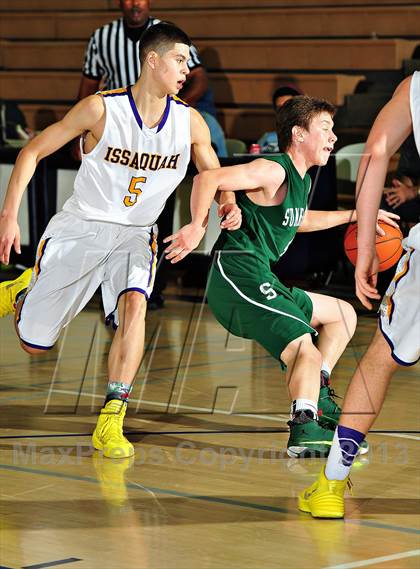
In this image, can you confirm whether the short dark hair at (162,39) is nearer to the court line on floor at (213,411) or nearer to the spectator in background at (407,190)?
the court line on floor at (213,411)

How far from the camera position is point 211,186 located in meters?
4.57

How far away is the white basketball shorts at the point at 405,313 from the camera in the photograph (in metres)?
3.45

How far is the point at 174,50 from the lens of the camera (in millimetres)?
4785

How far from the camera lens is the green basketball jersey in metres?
4.91

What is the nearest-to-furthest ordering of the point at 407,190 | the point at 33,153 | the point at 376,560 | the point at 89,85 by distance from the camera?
the point at 376,560, the point at 33,153, the point at 407,190, the point at 89,85

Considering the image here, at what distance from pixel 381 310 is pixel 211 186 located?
1222 millimetres

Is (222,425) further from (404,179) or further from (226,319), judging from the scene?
(404,179)

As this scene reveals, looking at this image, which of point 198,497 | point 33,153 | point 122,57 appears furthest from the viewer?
point 122,57

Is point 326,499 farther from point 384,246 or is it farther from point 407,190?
point 407,190

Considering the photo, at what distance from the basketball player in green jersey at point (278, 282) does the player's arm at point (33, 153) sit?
1.88 ft

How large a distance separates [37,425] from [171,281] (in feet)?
Result: 17.3

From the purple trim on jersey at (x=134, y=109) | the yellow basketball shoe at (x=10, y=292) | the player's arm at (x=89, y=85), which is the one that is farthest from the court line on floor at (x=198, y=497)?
the player's arm at (x=89, y=85)

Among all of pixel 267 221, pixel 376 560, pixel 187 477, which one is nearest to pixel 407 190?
pixel 267 221

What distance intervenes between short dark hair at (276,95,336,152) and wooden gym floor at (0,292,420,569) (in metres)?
1.28
